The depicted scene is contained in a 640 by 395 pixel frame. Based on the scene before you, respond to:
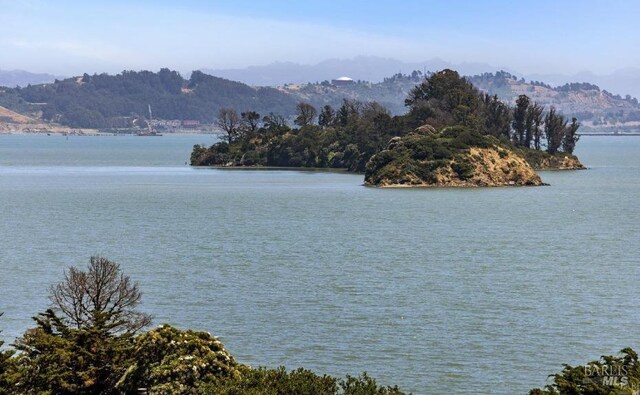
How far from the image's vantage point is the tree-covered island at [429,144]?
135 m

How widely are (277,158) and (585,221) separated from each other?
4130 inches

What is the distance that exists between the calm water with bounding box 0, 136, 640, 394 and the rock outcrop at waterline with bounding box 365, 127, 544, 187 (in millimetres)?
16901

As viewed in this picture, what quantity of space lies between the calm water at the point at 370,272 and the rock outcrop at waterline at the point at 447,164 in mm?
16901

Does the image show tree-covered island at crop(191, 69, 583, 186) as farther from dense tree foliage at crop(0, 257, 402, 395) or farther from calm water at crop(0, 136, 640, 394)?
dense tree foliage at crop(0, 257, 402, 395)

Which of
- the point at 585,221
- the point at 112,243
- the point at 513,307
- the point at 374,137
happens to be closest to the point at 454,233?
the point at 585,221

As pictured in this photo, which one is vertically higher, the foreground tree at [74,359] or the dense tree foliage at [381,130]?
the dense tree foliage at [381,130]

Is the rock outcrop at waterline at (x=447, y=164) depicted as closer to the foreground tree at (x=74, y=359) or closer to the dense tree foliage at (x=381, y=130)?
the dense tree foliage at (x=381, y=130)

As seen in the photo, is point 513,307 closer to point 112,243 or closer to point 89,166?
point 112,243

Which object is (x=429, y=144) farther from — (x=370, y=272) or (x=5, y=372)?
(x=5, y=372)

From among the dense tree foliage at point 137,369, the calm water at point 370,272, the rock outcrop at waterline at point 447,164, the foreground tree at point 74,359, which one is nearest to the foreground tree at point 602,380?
the dense tree foliage at point 137,369

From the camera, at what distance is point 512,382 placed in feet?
113

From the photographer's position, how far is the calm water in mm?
38438

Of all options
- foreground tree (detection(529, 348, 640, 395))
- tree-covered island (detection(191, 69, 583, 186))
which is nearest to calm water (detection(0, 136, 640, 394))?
foreground tree (detection(529, 348, 640, 395))

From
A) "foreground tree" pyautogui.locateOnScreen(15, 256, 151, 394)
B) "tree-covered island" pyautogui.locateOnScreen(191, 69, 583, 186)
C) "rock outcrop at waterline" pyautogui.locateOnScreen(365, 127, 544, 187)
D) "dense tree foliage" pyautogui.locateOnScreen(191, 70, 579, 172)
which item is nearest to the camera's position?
"foreground tree" pyautogui.locateOnScreen(15, 256, 151, 394)
